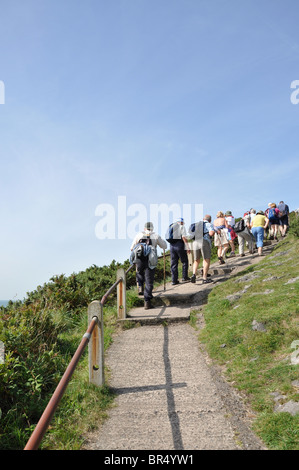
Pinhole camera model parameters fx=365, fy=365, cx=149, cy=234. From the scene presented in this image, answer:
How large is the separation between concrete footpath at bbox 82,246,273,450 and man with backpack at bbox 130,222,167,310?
3.94ft

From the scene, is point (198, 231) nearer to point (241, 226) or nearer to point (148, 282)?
point (148, 282)

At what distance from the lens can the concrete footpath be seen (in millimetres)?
3795

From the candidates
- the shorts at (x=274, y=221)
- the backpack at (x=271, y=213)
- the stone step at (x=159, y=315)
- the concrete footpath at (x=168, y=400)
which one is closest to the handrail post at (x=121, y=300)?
the stone step at (x=159, y=315)

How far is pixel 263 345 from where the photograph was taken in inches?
214

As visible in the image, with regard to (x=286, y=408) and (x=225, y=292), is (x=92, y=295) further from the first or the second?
(x=286, y=408)

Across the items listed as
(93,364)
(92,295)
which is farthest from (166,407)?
(92,295)

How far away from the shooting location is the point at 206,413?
4.34 metres

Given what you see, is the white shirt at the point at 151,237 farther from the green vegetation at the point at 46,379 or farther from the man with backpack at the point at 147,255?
the green vegetation at the point at 46,379

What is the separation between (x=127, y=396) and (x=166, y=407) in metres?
0.63

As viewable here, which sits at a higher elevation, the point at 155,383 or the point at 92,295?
the point at 92,295

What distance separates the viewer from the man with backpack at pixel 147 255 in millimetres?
8570

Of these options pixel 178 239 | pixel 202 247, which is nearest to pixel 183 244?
pixel 178 239

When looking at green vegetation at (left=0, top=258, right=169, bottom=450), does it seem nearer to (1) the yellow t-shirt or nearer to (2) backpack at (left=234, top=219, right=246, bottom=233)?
(1) the yellow t-shirt

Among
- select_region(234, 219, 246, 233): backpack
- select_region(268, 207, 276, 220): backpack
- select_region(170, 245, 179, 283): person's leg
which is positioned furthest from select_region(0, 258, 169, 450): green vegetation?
select_region(268, 207, 276, 220): backpack
